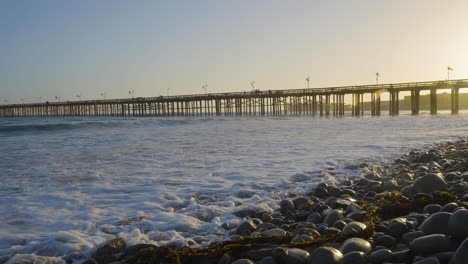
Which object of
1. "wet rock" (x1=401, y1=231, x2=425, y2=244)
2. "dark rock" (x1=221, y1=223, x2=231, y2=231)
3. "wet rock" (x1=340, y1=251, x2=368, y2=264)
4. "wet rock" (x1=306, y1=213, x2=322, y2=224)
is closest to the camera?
"wet rock" (x1=340, y1=251, x2=368, y2=264)

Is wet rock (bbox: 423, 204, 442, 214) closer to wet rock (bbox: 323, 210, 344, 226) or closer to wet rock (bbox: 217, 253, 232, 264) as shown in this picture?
wet rock (bbox: 323, 210, 344, 226)

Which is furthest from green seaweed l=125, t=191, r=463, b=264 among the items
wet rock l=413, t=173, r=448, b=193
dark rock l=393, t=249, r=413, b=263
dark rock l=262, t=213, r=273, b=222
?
wet rock l=413, t=173, r=448, b=193

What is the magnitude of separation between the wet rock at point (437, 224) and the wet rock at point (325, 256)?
749mm

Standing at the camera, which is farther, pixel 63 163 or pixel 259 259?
pixel 63 163

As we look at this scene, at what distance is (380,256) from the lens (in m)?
2.40

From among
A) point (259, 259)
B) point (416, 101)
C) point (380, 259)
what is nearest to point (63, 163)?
point (259, 259)

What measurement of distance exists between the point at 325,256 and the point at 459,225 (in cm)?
93

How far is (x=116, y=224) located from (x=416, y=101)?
1751 inches

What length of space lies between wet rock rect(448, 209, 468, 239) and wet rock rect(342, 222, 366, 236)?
0.67 m

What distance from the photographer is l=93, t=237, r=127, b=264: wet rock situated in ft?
9.91

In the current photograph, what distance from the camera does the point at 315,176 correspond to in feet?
21.3

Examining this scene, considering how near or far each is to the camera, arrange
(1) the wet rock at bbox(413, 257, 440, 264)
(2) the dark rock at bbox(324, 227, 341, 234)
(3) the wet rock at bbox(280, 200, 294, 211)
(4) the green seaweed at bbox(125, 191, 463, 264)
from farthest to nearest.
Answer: (3) the wet rock at bbox(280, 200, 294, 211) → (2) the dark rock at bbox(324, 227, 341, 234) → (4) the green seaweed at bbox(125, 191, 463, 264) → (1) the wet rock at bbox(413, 257, 440, 264)

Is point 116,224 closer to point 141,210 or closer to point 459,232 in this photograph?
point 141,210

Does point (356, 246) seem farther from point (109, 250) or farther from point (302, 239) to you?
point (109, 250)
